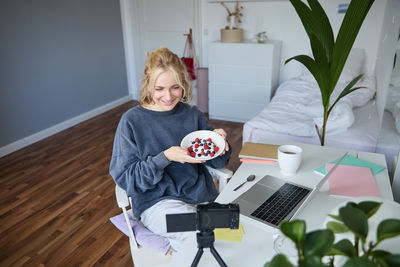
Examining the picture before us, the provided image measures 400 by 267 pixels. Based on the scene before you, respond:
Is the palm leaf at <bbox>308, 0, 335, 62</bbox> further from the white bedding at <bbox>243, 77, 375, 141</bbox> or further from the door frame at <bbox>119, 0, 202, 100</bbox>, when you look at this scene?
the door frame at <bbox>119, 0, 202, 100</bbox>

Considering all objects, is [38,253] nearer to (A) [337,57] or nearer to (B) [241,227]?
(B) [241,227]

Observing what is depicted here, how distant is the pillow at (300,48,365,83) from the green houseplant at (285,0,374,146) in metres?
2.09

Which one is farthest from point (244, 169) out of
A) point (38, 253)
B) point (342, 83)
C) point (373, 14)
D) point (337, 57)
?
point (373, 14)

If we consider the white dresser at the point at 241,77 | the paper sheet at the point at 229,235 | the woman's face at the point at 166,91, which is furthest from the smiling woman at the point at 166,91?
the white dresser at the point at 241,77

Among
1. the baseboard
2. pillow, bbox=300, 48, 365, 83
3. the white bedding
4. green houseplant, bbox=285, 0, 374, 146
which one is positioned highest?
green houseplant, bbox=285, 0, 374, 146

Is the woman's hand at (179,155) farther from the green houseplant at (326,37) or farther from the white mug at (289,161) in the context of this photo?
the green houseplant at (326,37)

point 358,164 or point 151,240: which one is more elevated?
point 358,164

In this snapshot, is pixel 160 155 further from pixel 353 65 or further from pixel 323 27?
pixel 353 65

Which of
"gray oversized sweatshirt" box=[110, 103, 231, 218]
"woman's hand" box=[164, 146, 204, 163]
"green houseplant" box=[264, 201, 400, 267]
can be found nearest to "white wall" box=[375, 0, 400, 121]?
"gray oversized sweatshirt" box=[110, 103, 231, 218]

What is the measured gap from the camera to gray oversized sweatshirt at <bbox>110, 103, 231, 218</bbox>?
1239 mm

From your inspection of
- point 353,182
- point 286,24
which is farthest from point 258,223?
point 286,24

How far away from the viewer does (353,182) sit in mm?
1167

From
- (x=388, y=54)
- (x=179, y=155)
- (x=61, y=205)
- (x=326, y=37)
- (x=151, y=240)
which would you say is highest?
(x=326, y=37)

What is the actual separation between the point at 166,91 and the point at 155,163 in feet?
1.06
